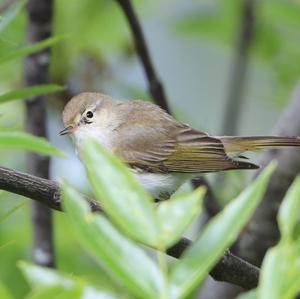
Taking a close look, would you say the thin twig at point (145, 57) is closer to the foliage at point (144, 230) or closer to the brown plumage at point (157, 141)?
the brown plumage at point (157, 141)

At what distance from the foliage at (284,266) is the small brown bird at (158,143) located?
8.30ft

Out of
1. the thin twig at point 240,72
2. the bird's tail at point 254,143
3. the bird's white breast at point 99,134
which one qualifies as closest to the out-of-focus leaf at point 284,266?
the bird's tail at point 254,143

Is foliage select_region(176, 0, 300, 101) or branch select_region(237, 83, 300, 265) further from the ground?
foliage select_region(176, 0, 300, 101)

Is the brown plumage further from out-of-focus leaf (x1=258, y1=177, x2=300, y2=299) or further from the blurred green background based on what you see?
out-of-focus leaf (x1=258, y1=177, x2=300, y2=299)

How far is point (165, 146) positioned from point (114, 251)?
2.93m

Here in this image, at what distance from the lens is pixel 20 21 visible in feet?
12.4

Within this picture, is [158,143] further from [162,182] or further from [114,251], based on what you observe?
[114,251]

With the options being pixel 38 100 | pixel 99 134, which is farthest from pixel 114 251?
pixel 99 134

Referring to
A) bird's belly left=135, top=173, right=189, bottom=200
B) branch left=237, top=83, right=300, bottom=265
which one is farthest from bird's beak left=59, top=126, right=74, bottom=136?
branch left=237, top=83, right=300, bottom=265

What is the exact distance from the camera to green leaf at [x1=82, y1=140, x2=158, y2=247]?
965 millimetres

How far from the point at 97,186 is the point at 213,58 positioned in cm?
701

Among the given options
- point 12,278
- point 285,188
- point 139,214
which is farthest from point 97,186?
point 285,188

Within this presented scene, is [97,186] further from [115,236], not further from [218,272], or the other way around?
[218,272]

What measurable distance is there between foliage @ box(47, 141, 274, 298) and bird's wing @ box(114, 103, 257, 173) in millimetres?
2682
